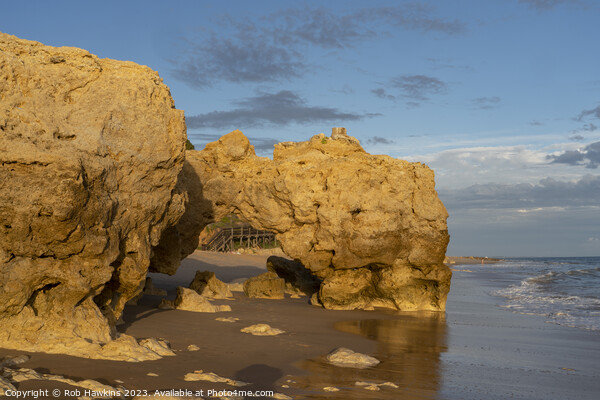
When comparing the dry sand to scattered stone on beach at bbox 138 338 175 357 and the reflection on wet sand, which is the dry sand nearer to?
the reflection on wet sand

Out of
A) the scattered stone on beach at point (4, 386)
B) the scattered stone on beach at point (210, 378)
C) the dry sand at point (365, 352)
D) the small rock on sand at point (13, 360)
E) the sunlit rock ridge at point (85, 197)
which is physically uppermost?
the sunlit rock ridge at point (85, 197)

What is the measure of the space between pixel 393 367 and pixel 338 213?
6.83 meters

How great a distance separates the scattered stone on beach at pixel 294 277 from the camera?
19812 millimetres

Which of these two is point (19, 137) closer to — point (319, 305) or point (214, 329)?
point (214, 329)

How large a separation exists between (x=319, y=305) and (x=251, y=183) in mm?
4137

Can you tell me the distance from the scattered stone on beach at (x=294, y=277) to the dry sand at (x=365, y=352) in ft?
14.9

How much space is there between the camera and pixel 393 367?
815cm

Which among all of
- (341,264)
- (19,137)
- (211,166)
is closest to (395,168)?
(341,264)

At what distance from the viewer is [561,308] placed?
1791 cm

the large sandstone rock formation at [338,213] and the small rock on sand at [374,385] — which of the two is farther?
the large sandstone rock formation at [338,213]

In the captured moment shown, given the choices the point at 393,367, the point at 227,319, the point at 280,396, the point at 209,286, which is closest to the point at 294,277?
the point at 209,286

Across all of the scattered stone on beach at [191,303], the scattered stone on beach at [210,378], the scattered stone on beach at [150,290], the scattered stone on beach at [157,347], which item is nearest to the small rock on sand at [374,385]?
the scattered stone on beach at [210,378]

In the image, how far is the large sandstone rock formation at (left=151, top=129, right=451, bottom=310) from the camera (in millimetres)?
14734

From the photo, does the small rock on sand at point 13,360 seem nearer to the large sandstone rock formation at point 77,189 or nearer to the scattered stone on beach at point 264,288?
the large sandstone rock formation at point 77,189
